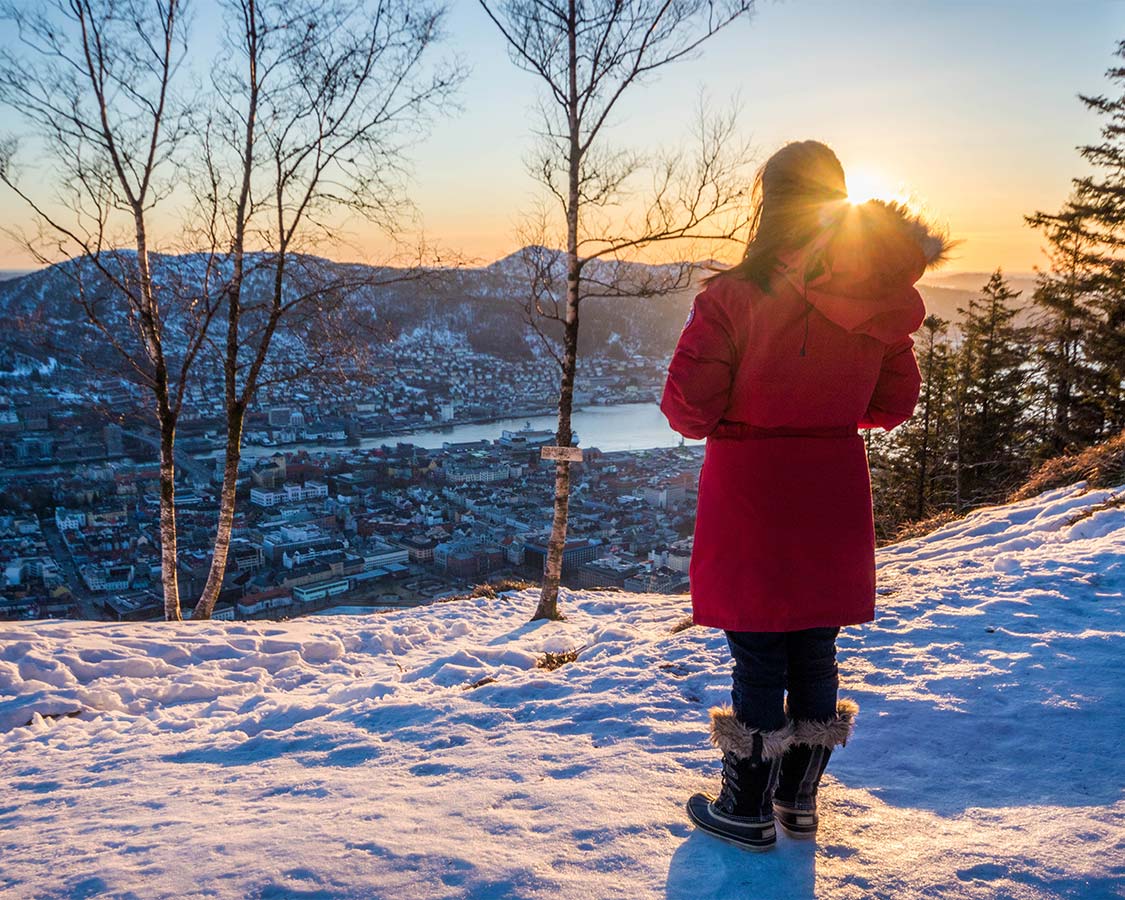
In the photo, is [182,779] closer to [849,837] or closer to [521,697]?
[521,697]

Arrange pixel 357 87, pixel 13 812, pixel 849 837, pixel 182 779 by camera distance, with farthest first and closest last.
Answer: pixel 357 87 → pixel 182 779 → pixel 13 812 → pixel 849 837

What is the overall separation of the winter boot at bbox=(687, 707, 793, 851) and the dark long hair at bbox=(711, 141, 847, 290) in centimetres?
126

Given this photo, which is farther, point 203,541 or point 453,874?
point 203,541

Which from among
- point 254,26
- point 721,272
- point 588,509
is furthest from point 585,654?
point 588,509

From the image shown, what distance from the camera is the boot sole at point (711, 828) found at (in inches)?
71.9

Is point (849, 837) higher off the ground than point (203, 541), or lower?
higher

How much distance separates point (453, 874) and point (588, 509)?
62.0 ft

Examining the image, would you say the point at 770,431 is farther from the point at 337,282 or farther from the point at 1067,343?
the point at 1067,343

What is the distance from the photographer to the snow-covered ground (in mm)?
1778

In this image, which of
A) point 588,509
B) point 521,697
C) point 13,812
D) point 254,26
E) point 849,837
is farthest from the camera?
point 588,509

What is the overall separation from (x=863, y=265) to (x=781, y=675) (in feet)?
3.76

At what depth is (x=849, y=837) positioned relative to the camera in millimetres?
1910

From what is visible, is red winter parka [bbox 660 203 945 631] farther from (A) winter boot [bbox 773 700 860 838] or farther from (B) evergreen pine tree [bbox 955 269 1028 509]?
(B) evergreen pine tree [bbox 955 269 1028 509]

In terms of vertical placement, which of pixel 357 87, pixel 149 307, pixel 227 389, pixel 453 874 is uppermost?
pixel 357 87
